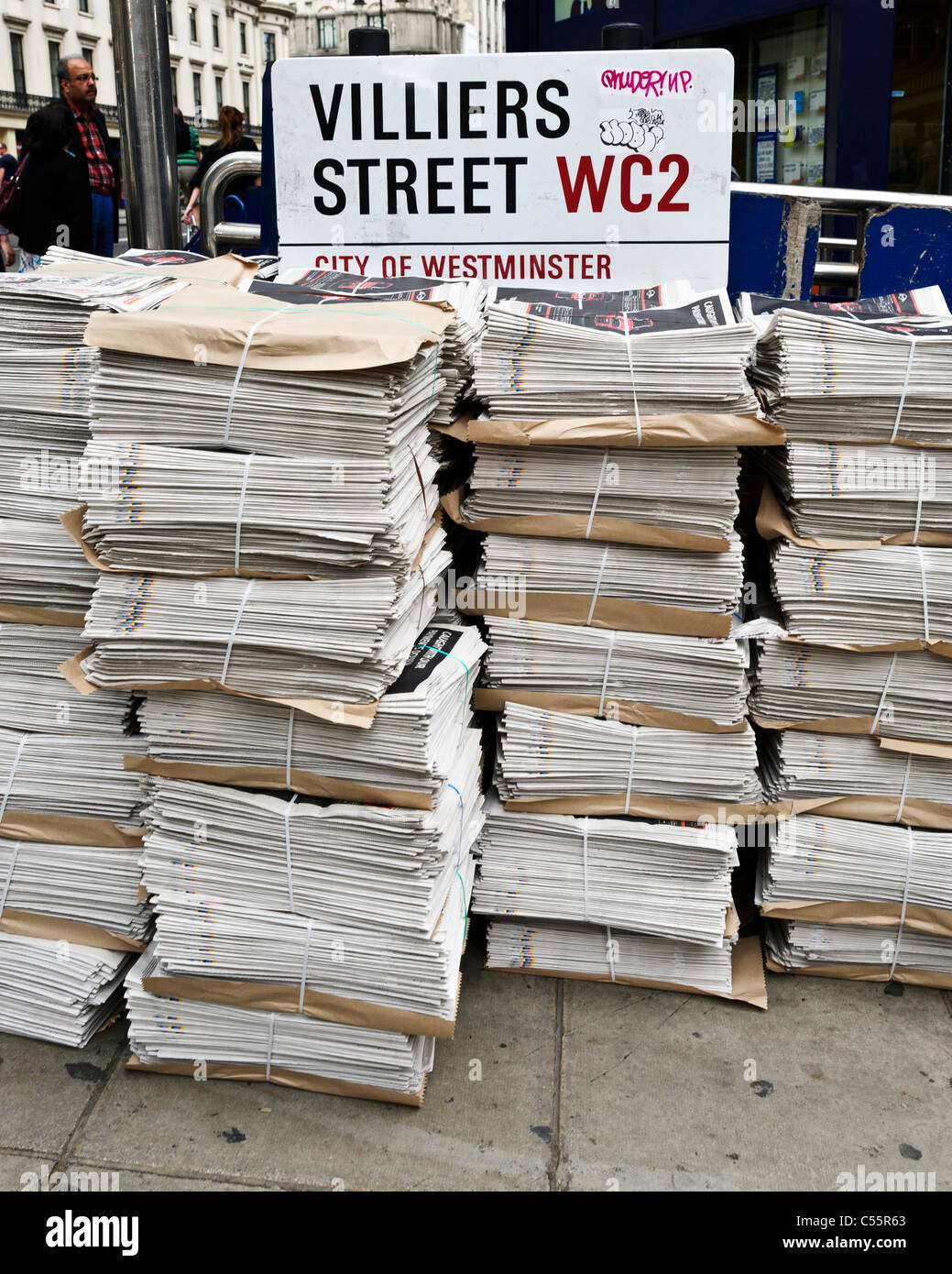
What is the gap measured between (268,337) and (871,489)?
1.70 metres

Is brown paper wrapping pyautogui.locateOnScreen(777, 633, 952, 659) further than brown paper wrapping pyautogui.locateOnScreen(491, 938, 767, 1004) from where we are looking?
No

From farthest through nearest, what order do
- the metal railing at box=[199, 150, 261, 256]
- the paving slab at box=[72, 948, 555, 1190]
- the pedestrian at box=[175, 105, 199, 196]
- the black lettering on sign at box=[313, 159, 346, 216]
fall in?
the pedestrian at box=[175, 105, 199, 196] < the metal railing at box=[199, 150, 261, 256] < the black lettering on sign at box=[313, 159, 346, 216] < the paving slab at box=[72, 948, 555, 1190]

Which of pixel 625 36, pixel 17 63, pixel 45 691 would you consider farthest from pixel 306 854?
pixel 17 63

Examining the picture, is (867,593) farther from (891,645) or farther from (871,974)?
(871,974)

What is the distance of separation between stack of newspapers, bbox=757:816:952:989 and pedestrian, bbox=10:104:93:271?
6.79 meters

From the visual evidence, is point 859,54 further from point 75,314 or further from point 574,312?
point 75,314

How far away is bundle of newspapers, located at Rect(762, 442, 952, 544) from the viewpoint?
3164 millimetres

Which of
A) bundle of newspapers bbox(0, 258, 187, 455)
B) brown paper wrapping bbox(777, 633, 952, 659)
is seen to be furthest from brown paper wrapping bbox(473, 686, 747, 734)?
bundle of newspapers bbox(0, 258, 187, 455)

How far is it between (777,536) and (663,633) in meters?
0.45

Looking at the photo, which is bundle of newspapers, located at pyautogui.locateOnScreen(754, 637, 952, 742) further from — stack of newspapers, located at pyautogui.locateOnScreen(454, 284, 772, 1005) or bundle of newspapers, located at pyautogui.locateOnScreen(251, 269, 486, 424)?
bundle of newspapers, located at pyautogui.locateOnScreen(251, 269, 486, 424)

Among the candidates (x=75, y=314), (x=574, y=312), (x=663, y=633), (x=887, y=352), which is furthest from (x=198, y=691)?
(x=887, y=352)

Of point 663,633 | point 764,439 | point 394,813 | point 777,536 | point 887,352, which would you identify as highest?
point 887,352

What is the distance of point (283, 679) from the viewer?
2.68 meters

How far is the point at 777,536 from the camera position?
10.9 ft
